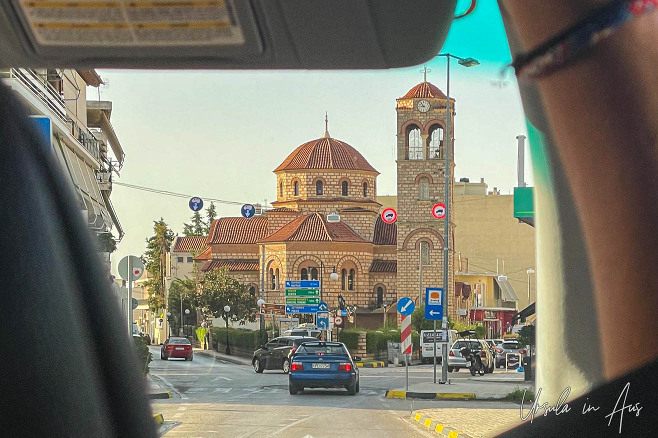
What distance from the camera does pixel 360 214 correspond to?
156cm

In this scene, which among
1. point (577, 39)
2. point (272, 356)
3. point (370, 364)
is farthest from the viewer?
point (370, 364)

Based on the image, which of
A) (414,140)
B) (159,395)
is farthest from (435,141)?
(159,395)

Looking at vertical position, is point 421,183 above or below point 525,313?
above

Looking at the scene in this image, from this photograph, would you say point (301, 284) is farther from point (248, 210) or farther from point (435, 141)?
point (435, 141)

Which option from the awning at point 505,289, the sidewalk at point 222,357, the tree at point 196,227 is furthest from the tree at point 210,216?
the awning at point 505,289

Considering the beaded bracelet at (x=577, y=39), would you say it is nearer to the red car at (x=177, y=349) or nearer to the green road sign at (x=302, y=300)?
the green road sign at (x=302, y=300)

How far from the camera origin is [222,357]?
1546 millimetres

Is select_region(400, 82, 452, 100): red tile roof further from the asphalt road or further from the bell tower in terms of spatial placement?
the asphalt road

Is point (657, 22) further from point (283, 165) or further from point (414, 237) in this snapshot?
point (283, 165)

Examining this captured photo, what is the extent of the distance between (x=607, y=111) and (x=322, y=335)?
0.74m

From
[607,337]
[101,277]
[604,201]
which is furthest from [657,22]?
[101,277]

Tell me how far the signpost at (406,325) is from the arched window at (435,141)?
31cm

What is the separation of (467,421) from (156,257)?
70 centimetres

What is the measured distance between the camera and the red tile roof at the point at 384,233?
1591 mm
